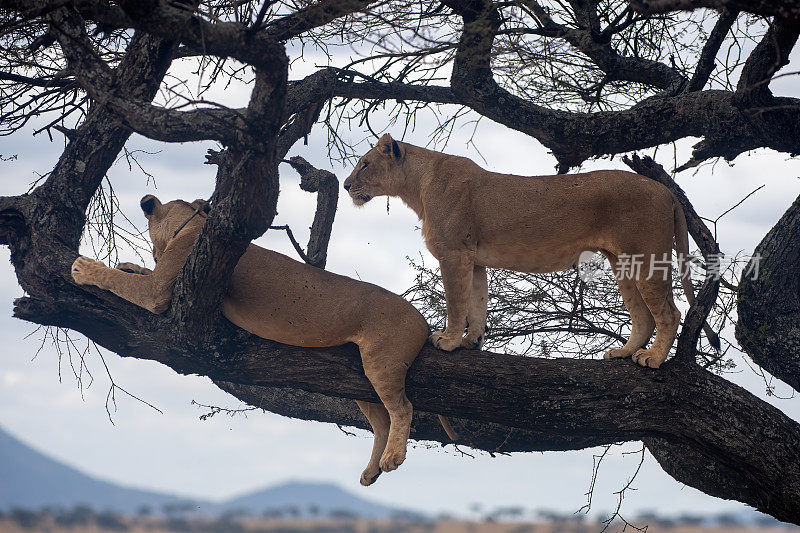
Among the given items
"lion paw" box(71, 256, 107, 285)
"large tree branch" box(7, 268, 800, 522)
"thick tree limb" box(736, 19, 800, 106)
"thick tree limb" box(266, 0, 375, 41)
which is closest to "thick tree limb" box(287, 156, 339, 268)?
"thick tree limb" box(266, 0, 375, 41)

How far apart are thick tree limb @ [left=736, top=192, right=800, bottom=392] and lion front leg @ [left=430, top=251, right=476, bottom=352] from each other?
7.62 feet

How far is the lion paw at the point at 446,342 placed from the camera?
524cm

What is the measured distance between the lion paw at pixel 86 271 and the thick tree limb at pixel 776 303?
15.3 ft

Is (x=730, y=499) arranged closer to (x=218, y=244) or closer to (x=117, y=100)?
(x=218, y=244)

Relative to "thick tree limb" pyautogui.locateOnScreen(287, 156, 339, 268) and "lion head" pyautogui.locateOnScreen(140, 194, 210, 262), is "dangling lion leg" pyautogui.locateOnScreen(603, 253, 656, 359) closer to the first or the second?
"thick tree limb" pyautogui.locateOnScreen(287, 156, 339, 268)

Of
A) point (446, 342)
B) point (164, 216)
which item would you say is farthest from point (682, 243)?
point (164, 216)

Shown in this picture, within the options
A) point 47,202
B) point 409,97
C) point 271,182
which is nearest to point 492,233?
point 271,182

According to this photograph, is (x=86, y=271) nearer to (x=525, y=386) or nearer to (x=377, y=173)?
(x=377, y=173)

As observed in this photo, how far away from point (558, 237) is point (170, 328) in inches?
101

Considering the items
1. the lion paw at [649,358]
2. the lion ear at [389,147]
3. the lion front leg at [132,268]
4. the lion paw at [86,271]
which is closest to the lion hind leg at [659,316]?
the lion paw at [649,358]

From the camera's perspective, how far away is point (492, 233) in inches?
207

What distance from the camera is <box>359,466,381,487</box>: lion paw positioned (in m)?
5.29

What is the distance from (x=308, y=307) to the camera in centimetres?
505

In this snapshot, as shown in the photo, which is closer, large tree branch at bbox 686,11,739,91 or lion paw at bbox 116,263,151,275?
lion paw at bbox 116,263,151,275
